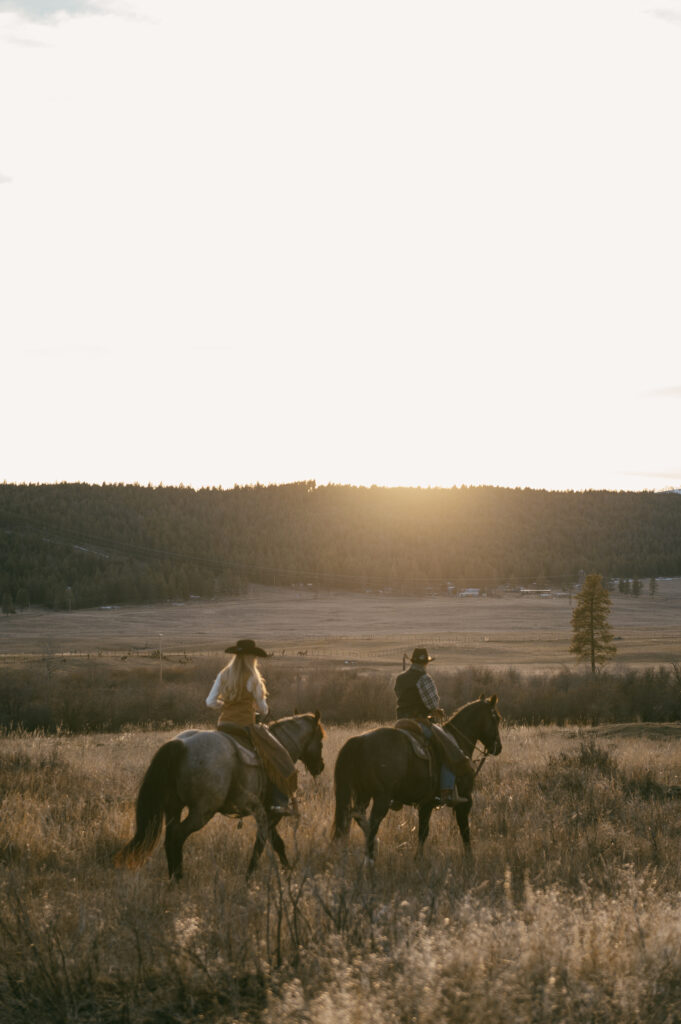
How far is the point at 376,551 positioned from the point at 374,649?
105 meters

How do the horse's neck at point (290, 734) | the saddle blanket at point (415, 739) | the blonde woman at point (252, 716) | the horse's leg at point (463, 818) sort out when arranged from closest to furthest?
1. the blonde woman at point (252, 716)
2. the horse's neck at point (290, 734)
3. the saddle blanket at point (415, 739)
4. the horse's leg at point (463, 818)

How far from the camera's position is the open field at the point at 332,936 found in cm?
490

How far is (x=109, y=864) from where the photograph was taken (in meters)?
9.19

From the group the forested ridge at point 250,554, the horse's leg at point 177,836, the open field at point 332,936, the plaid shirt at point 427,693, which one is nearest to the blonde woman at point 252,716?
the open field at point 332,936

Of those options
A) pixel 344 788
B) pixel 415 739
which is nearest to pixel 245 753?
pixel 344 788

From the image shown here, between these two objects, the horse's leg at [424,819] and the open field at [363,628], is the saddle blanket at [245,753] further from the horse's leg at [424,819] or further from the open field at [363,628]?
the open field at [363,628]

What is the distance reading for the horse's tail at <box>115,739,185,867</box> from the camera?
8.68 m

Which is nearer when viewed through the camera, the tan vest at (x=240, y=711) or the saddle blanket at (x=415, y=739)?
the tan vest at (x=240, y=711)

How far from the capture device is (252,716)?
31.7 feet

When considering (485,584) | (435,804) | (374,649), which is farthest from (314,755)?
(485,584)

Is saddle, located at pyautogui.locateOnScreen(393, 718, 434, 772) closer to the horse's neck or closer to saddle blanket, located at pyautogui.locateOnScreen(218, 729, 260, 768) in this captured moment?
the horse's neck

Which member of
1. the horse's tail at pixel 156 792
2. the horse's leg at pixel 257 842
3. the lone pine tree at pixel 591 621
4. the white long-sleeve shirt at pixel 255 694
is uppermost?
the white long-sleeve shirt at pixel 255 694

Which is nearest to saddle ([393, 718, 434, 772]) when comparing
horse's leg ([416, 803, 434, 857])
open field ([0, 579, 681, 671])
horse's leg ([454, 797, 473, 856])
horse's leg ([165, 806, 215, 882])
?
horse's leg ([416, 803, 434, 857])

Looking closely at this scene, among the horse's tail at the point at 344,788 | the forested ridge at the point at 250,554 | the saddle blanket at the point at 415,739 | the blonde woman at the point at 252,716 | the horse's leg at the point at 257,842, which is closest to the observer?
the horse's leg at the point at 257,842
